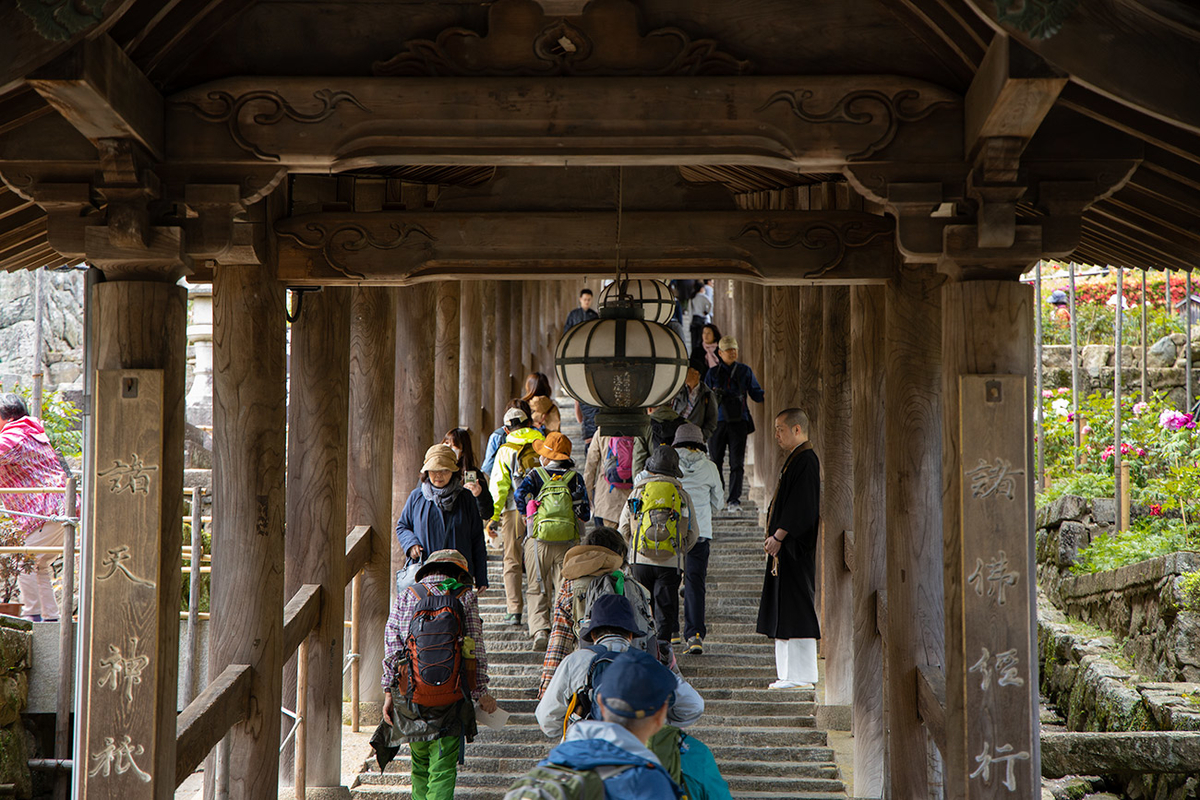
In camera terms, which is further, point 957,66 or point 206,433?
point 206,433

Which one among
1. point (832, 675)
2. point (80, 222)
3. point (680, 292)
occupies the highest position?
point (680, 292)

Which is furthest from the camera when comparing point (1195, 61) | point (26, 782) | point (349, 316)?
point (26, 782)

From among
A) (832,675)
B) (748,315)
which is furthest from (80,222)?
(748,315)

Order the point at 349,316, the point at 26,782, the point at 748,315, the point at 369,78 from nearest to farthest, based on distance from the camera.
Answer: the point at 369,78 → the point at 349,316 → the point at 26,782 → the point at 748,315

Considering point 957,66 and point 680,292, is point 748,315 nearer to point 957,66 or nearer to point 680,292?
point 680,292

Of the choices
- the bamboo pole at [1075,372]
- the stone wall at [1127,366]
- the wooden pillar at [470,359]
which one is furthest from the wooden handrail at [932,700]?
the stone wall at [1127,366]

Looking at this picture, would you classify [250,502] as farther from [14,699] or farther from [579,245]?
[14,699]

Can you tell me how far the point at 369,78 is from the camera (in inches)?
157

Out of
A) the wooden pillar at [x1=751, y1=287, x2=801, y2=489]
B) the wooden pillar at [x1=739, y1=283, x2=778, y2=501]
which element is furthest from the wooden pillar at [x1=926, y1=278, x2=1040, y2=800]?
the wooden pillar at [x1=739, y1=283, x2=778, y2=501]

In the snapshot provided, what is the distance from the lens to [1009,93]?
3504 mm

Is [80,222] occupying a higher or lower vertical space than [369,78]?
lower

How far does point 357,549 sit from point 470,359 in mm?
5736

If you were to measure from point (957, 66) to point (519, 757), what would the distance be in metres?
5.25

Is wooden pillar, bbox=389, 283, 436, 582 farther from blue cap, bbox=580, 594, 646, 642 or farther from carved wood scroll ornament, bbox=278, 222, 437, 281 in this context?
blue cap, bbox=580, 594, 646, 642
